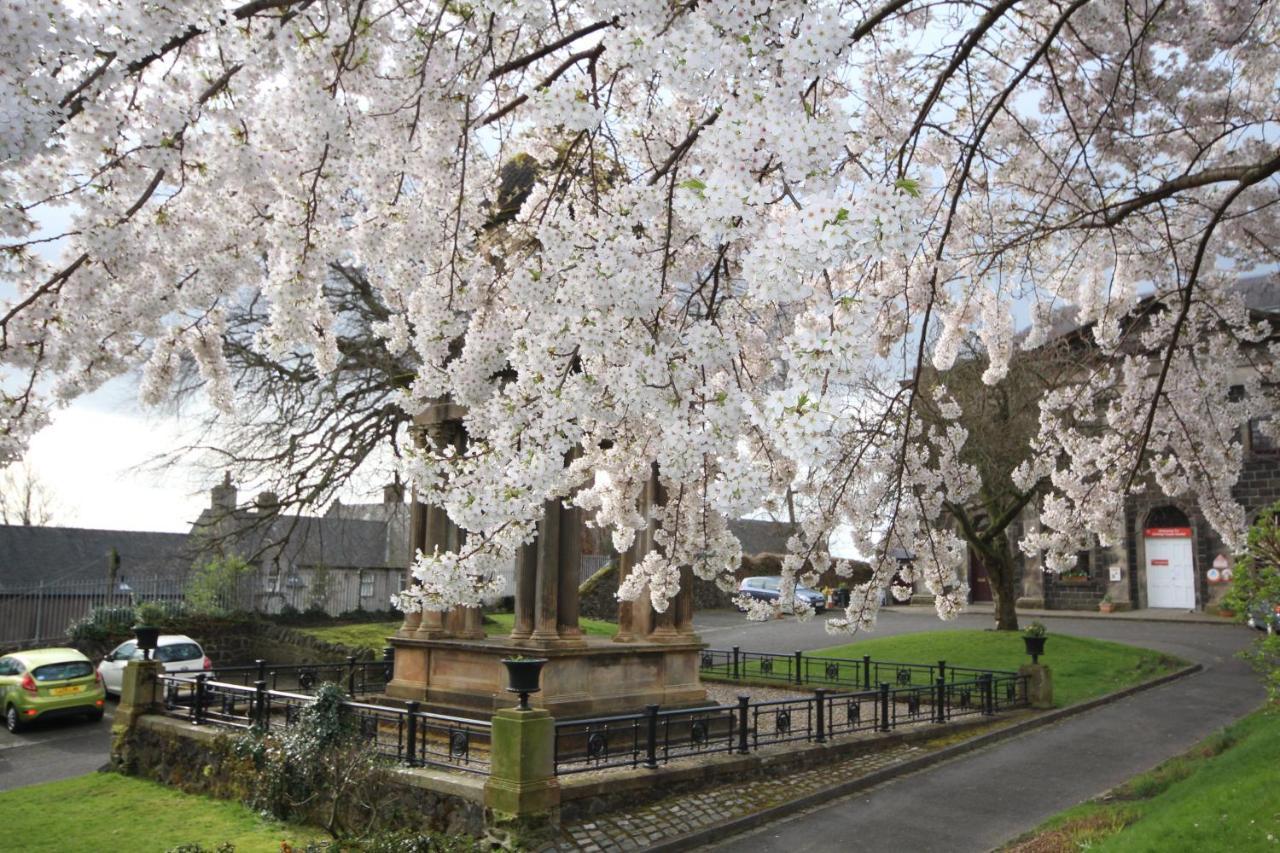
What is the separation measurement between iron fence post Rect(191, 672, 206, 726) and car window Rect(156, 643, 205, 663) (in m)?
7.90

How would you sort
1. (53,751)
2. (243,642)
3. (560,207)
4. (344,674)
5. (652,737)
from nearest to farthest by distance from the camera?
(560,207)
(652,737)
(53,751)
(344,674)
(243,642)

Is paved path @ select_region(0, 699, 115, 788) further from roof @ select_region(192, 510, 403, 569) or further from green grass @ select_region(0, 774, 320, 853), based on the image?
roof @ select_region(192, 510, 403, 569)

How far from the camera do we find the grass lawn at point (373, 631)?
74.2 feet

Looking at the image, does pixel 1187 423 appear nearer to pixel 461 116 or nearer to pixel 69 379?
pixel 461 116

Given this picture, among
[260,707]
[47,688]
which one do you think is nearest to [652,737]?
[260,707]

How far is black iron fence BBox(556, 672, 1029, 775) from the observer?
369 inches

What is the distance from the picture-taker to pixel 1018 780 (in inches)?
422

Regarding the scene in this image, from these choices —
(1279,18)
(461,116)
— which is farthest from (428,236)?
(1279,18)

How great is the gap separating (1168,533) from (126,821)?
111 ft

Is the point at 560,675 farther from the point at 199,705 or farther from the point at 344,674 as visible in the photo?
the point at 344,674

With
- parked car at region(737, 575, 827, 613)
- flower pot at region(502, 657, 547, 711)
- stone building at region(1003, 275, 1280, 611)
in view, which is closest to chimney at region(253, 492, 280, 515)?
flower pot at region(502, 657, 547, 711)

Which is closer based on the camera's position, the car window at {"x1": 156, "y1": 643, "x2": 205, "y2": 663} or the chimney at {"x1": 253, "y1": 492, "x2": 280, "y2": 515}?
the chimney at {"x1": 253, "y1": 492, "x2": 280, "y2": 515}

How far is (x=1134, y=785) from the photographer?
967 cm

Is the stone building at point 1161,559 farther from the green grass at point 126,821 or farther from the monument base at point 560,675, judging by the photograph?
the green grass at point 126,821
